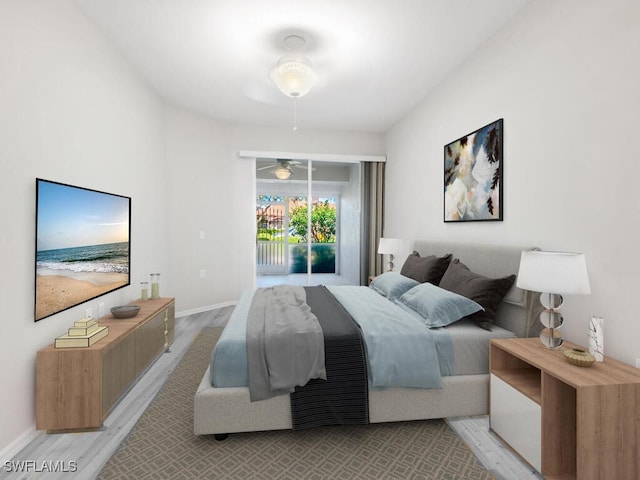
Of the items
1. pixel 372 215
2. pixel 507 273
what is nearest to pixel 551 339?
pixel 507 273

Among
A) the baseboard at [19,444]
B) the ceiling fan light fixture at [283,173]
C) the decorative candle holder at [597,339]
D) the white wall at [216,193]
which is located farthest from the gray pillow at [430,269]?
the baseboard at [19,444]

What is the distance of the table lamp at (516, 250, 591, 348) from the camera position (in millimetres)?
1685

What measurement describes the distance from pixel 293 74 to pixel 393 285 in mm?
2123

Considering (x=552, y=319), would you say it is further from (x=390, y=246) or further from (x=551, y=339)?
(x=390, y=246)

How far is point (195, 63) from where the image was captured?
326cm

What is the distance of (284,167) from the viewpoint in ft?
17.6

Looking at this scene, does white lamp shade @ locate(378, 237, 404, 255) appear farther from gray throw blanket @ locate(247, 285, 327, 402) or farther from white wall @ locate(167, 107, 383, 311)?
gray throw blanket @ locate(247, 285, 327, 402)

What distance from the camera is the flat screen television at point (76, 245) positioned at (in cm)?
207

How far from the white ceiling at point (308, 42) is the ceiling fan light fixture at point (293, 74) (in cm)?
17

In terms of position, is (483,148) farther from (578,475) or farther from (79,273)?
(79,273)

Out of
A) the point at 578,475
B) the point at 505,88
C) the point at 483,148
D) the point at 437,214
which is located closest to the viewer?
the point at 578,475

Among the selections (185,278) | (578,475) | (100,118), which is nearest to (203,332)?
(185,278)

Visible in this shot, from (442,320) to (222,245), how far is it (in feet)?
12.0

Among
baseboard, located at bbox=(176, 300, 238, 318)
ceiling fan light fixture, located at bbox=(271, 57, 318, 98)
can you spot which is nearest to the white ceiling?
ceiling fan light fixture, located at bbox=(271, 57, 318, 98)
